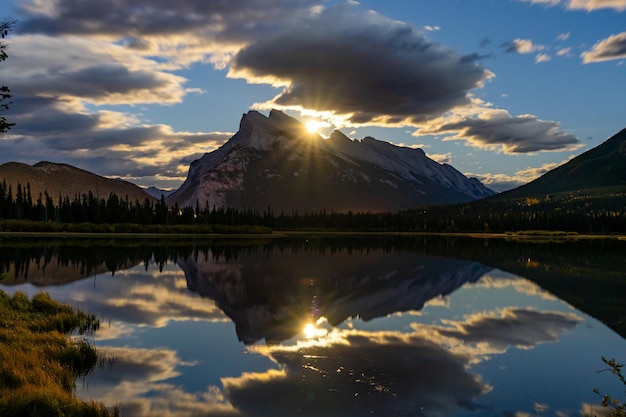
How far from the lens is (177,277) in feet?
203

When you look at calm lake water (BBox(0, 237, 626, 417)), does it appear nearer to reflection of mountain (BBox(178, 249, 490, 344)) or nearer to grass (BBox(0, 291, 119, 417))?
reflection of mountain (BBox(178, 249, 490, 344))

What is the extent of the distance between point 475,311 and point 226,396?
28.2 meters

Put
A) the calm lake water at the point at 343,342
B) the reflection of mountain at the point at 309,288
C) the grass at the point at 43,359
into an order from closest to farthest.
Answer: the grass at the point at 43,359 → the calm lake water at the point at 343,342 → the reflection of mountain at the point at 309,288

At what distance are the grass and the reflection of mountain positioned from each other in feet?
32.5

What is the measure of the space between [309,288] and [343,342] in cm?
2302

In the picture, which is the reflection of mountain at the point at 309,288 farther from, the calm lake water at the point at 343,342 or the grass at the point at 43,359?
the grass at the point at 43,359

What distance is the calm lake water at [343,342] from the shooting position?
19.6m

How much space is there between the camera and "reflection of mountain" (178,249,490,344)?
37000 millimetres

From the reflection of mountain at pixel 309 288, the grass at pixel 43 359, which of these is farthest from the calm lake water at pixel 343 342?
the grass at pixel 43 359

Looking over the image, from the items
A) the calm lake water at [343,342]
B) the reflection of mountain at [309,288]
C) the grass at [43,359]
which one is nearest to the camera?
the grass at [43,359]

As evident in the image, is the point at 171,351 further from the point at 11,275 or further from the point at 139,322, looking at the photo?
the point at 11,275

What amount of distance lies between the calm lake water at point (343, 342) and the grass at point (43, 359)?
51.4 inches

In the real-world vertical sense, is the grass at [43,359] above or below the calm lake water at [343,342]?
above

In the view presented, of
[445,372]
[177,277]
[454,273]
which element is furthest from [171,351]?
[454,273]
